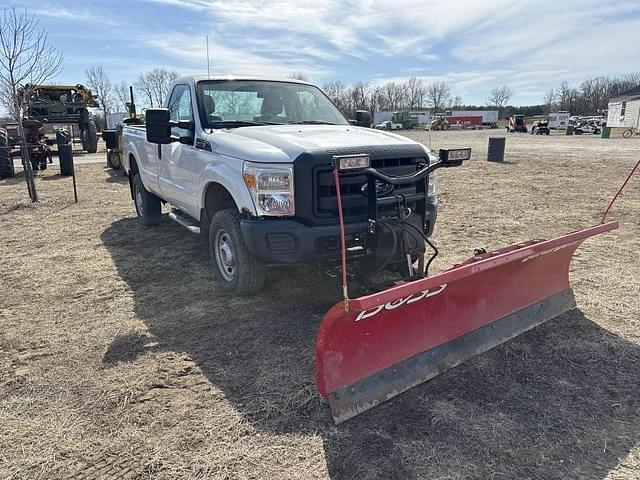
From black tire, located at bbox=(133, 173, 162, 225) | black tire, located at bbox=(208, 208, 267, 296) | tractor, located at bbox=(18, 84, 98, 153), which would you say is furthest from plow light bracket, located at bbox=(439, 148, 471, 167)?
tractor, located at bbox=(18, 84, 98, 153)

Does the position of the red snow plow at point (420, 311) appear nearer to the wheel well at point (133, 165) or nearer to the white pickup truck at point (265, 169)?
the white pickup truck at point (265, 169)

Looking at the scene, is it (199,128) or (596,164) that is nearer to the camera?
(199,128)

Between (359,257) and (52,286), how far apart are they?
338 cm

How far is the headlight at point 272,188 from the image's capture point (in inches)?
148

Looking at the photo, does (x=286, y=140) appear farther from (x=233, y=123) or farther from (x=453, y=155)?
(x=453, y=155)

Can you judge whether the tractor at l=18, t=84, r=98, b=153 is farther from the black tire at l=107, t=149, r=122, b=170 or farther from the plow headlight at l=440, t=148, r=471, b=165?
the plow headlight at l=440, t=148, r=471, b=165

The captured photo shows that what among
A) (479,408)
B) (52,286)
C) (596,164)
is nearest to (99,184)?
(52,286)

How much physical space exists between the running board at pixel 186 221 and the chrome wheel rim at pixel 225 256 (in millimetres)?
617

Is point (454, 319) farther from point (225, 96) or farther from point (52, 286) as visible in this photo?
point (52, 286)

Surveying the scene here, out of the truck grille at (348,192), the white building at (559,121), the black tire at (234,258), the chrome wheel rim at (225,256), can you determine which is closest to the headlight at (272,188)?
the truck grille at (348,192)

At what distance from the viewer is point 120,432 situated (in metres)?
2.74

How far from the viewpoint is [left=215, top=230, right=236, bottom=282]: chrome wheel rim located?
449cm

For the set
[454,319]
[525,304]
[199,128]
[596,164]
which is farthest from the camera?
[596,164]

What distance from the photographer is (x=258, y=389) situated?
10.4 feet
